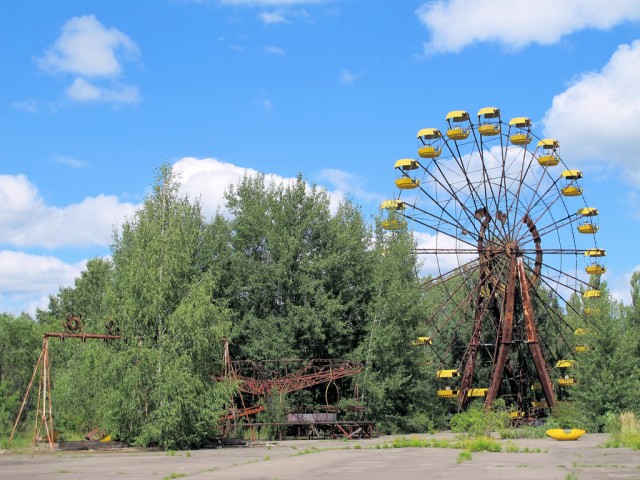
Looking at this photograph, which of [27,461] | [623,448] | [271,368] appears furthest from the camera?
[271,368]

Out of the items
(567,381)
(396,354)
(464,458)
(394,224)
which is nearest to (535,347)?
(567,381)

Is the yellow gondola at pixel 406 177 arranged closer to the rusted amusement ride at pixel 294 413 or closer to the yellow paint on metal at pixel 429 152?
the yellow paint on metal at pixel 429 152

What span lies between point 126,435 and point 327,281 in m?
16.5

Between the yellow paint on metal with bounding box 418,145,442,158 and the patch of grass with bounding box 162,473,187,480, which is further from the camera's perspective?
the yellow paint on metal with bounding box 418,145,442,158

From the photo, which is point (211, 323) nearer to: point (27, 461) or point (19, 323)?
point (27, 461)

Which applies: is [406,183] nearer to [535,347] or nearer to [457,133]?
[457,133]

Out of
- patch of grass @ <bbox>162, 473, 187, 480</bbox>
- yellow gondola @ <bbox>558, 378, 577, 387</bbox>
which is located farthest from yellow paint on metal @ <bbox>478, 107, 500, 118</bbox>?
patch of grass @ <bbox>162, 473, 187, 480</bbox>

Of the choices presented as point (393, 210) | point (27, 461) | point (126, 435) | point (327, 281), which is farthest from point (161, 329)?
point (393, 210)

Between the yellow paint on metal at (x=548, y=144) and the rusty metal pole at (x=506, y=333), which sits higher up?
the yellow paint on metal at (x=548, y=144)

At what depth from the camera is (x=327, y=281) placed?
1660 inches

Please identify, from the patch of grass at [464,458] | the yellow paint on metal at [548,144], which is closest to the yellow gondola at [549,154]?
the yellow paint on metal at [548,144]

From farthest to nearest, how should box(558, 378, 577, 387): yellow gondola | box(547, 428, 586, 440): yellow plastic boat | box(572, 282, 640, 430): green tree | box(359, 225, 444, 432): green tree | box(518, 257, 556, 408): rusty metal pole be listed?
box(558, 378, 577, 387): yellow gondola < box(518, 257, 556, 408): rusty metal pole < box(359, 225, 444, 432): green tree < box(572, 282, 640, 430): green tree < box(547, 428, 586, 440): yellow plastic boat

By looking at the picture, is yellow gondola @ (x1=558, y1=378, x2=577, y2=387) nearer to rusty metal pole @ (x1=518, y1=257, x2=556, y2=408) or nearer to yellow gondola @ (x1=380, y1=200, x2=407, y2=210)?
rusty metal pole @ (x1=518, y1=257, x2=556, y2=408)

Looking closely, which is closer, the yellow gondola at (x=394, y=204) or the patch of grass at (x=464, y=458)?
the patch of grass at (x=464, y=458)
